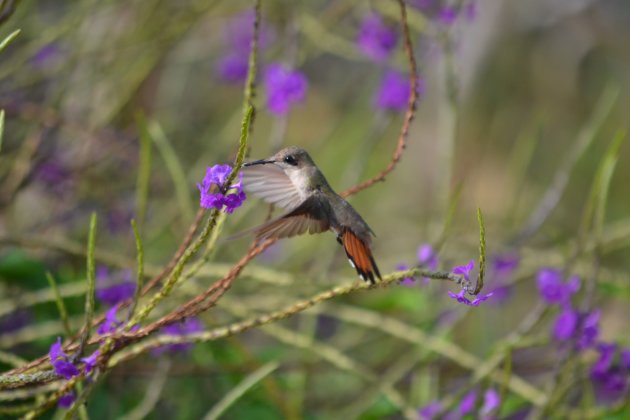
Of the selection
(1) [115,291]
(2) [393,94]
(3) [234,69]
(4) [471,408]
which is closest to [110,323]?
(1) [115,291]

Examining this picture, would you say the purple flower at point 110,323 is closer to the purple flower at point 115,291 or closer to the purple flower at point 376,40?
the purple flower at point 115,291

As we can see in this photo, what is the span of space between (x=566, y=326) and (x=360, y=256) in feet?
2.35

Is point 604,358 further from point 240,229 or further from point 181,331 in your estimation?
point 240,229

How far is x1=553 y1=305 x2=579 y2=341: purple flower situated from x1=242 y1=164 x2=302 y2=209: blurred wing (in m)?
0.72

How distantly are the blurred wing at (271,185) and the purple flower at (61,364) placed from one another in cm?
39

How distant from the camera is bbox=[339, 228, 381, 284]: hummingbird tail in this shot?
3.87 ft

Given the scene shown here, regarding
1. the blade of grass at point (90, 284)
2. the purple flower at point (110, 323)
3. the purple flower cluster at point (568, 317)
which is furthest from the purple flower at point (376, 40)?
the blade of grass at point (90, 284)

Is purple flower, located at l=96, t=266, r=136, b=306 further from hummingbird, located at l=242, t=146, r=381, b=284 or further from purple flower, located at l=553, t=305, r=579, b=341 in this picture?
purple flower, located at l=553, t=305, r=579, b=341

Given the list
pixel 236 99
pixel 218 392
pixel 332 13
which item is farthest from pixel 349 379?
pixel 236 99

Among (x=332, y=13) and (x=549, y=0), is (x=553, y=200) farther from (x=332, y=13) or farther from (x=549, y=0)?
(x=549, y=0)

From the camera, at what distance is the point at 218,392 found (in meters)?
2.41

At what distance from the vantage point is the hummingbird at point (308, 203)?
1.21 metres

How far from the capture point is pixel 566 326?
5.77 ft

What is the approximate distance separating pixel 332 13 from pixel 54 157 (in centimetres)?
95
